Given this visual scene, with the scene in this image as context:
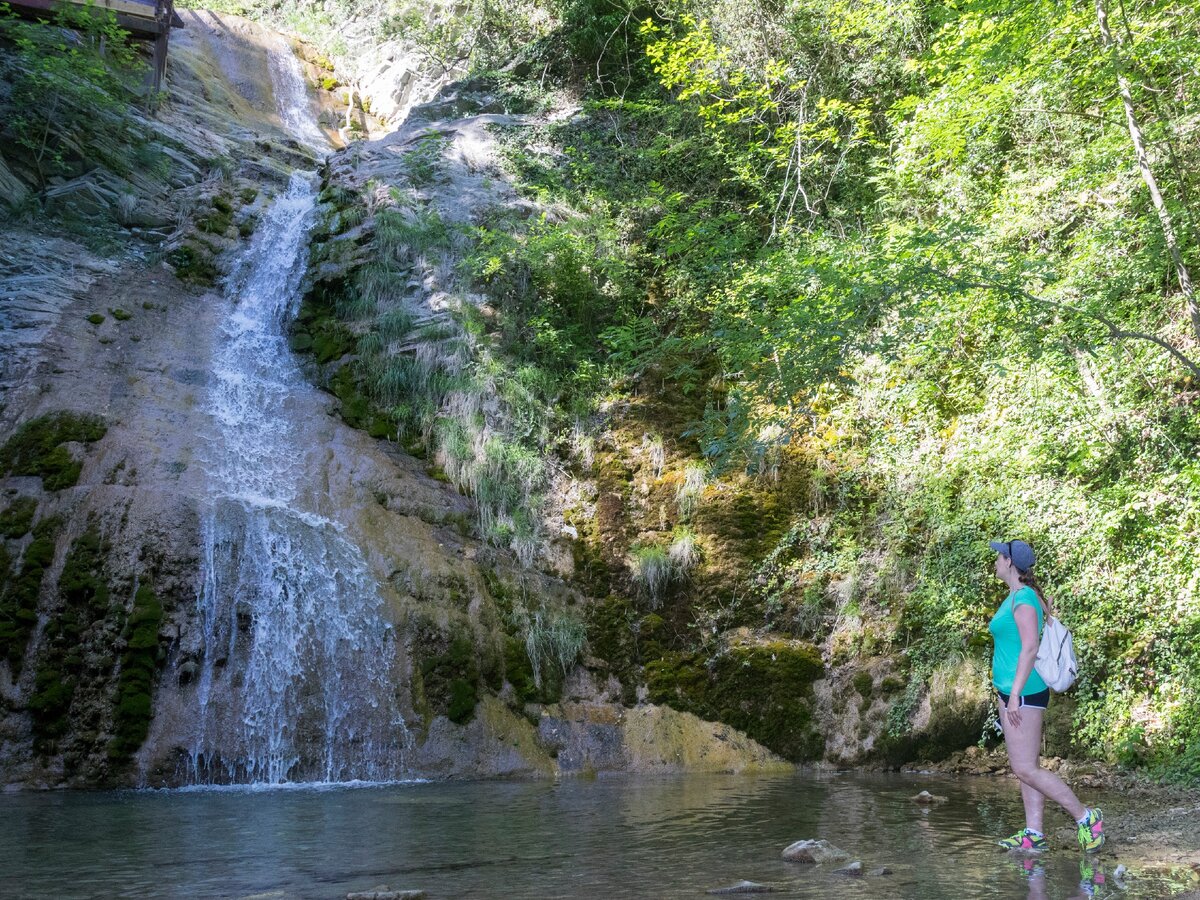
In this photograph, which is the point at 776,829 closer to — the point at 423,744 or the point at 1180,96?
the point at 423,744

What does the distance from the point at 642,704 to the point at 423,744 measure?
8.00 ft

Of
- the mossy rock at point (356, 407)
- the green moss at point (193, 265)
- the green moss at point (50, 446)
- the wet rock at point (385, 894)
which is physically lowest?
the wet rock at point (385, 894)

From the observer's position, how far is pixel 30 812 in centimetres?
621

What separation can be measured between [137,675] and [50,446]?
326cm

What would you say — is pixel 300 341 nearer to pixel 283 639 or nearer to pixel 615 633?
pixel 283 639

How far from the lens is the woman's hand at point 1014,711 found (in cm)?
446

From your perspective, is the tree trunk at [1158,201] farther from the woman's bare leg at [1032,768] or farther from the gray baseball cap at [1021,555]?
the woman's bare leg at [1032,768]

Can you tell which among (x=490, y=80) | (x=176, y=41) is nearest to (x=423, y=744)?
(x=490, y=80)

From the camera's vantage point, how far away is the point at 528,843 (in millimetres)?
5047

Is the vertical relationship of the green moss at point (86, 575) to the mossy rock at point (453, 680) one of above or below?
above

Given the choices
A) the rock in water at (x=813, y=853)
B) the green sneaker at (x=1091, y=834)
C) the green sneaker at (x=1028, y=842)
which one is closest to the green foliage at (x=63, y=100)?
the rock in water at (x=813, y=853)

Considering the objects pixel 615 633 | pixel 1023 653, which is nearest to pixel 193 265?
pixel 615 633

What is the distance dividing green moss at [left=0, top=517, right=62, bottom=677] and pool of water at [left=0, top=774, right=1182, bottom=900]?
1595 millimetres

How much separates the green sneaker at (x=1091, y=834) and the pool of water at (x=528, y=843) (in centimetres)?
16
